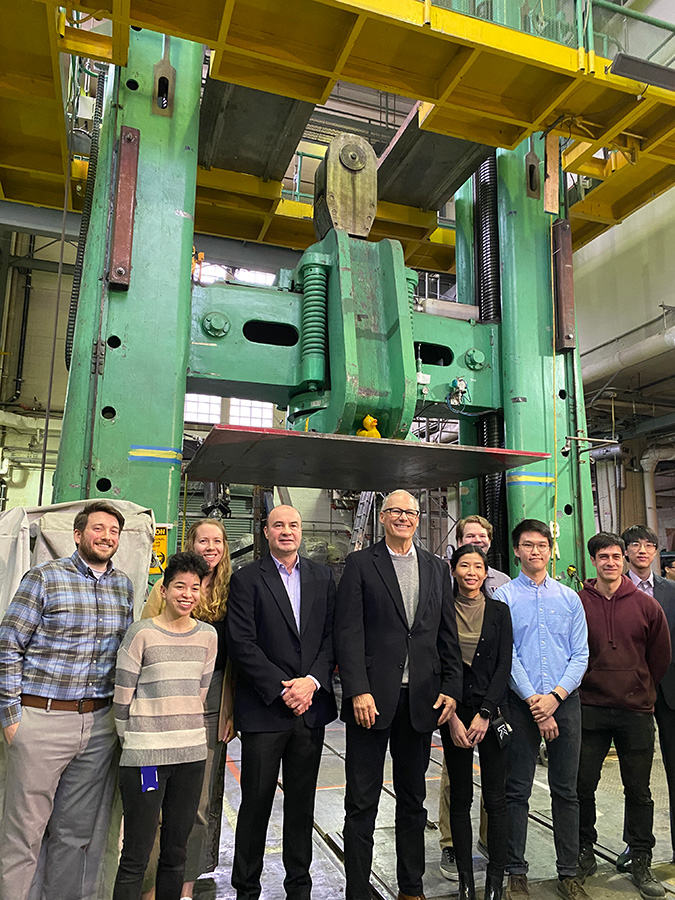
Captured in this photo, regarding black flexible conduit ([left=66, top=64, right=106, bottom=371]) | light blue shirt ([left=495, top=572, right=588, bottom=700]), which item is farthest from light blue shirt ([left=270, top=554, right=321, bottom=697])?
black flexible conduit ([left=66, top=64, right=106, bottom=371])

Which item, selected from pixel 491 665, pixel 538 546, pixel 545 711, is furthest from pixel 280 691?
pixel 538 546

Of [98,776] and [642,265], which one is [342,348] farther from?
[642,265]

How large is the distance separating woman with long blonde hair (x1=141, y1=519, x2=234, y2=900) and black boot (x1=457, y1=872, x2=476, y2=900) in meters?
1.11

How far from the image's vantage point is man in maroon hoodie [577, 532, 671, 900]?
3.24 m

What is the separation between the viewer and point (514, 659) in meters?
3.18

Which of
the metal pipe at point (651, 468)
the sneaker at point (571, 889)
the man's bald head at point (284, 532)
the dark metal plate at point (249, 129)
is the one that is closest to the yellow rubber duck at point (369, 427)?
the man's bald head at point (284, 532)

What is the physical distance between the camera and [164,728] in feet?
8.21

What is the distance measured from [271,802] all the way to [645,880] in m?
1.83

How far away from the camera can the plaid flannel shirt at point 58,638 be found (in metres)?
2.49

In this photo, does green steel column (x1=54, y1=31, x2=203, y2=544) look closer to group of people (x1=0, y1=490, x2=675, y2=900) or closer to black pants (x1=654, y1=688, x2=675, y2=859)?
group of people (x1=0, y1=490, x2=675, y2=900)

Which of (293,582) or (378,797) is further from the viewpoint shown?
(293,582)

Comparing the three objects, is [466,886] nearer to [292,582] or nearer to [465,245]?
[292,582]

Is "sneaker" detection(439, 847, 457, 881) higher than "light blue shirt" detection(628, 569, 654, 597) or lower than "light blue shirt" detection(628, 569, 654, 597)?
lower

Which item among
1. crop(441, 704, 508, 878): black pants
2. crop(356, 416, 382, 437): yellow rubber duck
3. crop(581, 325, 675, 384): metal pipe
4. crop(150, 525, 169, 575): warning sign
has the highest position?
A: crop(581, 325, 675, 384): metal pipe
